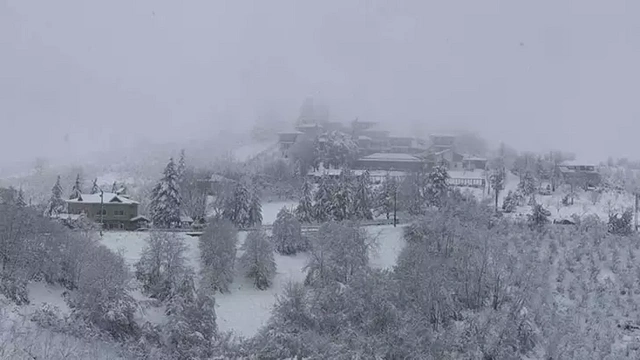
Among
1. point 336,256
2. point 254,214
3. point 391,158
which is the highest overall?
point 391,158

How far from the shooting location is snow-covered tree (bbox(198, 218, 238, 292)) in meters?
32.9

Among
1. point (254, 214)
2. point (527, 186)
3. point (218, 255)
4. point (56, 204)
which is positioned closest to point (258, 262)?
point (218, 255)

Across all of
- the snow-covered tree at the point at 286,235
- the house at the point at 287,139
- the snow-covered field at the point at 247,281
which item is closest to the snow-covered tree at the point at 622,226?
the snow-covered field at the point at 247,281

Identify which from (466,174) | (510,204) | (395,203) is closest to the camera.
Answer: (395,203)

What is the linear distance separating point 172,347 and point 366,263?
12.8 metres

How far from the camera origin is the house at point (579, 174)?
66.2 m

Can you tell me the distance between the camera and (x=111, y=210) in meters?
45.3

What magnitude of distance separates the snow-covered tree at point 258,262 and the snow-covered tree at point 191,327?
22.8 feet

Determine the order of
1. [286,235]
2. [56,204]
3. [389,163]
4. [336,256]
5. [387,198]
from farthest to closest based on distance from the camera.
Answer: [389,163] → [56,204] → [387,198] → [286,235] → [336,256]

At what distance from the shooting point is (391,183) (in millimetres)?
50594

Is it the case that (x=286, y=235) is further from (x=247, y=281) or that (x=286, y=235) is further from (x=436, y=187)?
(x=436, y=187)

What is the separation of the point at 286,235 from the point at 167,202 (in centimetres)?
1009

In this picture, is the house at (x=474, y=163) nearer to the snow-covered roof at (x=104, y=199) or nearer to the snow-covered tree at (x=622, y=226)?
the snow-covered tree at (x=622, y=226)

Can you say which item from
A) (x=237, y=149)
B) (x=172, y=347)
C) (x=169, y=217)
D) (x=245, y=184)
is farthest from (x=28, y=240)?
(x=237, y=149)
